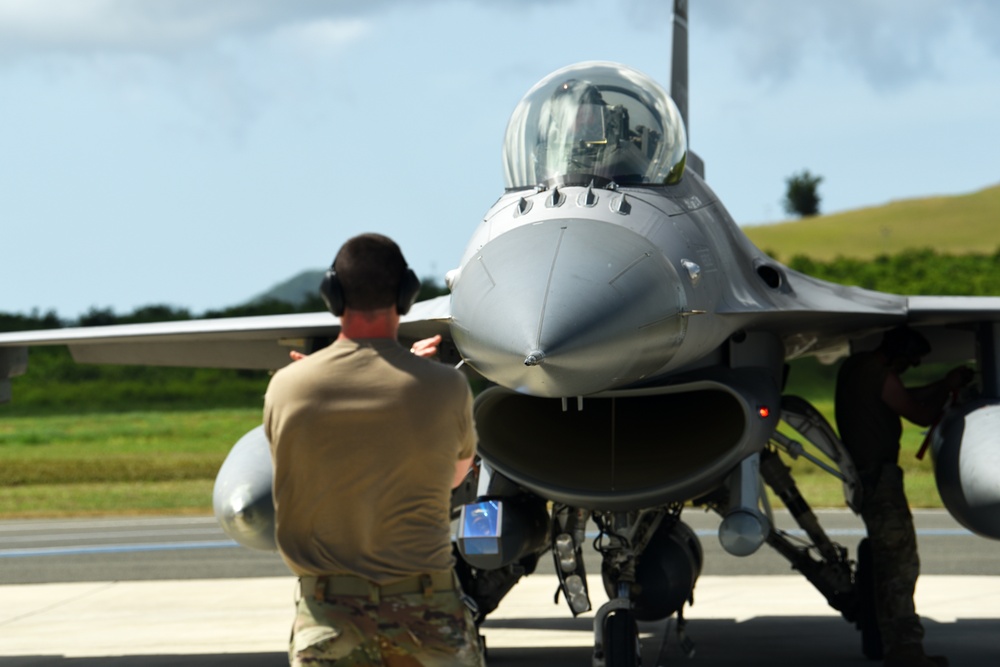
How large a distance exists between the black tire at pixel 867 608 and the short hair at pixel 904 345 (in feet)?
3.74

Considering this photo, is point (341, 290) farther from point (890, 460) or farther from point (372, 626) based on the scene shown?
point (890, 460)

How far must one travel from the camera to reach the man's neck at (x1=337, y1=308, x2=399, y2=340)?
354 cm

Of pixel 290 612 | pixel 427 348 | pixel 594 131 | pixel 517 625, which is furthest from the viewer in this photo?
pixel 290 612

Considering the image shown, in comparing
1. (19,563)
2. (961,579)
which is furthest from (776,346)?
(19,563)

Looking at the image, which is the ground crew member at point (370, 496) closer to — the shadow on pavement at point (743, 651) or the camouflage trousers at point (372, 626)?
the camouflage trousers at point (372, 626)

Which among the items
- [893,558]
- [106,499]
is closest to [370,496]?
[893,558]

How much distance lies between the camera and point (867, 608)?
826cm

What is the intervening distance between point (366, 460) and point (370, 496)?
0.09 metres

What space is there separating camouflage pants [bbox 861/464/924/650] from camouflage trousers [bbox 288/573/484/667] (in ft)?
15.5

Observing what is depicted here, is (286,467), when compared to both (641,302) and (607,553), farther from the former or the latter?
(607,553)

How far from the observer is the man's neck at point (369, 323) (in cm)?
354

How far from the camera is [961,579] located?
12.2 m

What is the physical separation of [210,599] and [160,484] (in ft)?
47.1

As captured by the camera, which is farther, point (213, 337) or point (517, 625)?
point (517, 625)
